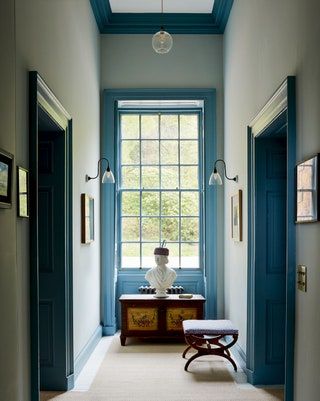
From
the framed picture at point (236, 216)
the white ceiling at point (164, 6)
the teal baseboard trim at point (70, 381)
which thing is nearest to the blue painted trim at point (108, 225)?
the white ceiling at point (164, 6)

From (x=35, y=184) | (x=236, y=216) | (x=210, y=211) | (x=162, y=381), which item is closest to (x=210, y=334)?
(x=162, y=381)

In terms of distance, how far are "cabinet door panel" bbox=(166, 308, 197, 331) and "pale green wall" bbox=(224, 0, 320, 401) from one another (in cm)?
52

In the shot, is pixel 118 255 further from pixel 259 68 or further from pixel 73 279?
pixel 259 68

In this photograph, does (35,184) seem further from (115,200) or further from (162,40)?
(115,200)

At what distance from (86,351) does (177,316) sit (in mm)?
1500

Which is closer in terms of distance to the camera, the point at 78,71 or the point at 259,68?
the point at 259,68

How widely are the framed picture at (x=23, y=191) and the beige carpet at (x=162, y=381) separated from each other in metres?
2.08

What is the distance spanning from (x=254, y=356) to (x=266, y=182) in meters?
1.70

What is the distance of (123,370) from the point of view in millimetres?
5746

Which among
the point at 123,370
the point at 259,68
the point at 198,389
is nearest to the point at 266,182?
the point at 259,68

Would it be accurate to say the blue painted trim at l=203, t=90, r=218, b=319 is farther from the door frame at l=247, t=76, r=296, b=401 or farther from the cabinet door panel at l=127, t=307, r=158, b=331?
the door frame at l=247, t=76, r=296, b=401

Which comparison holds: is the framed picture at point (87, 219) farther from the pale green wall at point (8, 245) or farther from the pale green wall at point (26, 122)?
the pale green wall at point (8, 245)

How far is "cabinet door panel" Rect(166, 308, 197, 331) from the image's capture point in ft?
23.2

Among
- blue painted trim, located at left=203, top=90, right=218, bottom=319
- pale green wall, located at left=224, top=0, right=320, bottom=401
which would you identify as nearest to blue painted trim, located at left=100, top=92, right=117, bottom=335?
blue painted trim, located at left=203, top=90, right=218, bottom=319
